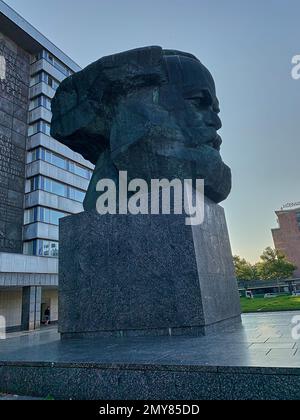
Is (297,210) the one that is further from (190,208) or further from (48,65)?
(190,208)

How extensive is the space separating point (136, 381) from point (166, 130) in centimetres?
535

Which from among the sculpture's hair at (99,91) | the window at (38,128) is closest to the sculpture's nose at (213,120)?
the sculpture's hair at (99,91)

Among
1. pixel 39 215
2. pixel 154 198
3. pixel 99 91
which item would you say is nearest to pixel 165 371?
pixel 154 198

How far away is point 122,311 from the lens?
677 centimetres

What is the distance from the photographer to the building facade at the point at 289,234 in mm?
73625

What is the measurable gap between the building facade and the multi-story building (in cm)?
5368

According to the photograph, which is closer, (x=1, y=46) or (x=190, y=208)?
(x=190, y=208)

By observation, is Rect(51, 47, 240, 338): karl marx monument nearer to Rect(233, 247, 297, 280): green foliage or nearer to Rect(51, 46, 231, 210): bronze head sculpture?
Rect(51, 46, 231, 210): bronze head sculpture

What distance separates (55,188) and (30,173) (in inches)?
107

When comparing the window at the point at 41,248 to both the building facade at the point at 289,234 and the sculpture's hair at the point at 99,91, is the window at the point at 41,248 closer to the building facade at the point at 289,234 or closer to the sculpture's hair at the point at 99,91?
the sculpture's hair at the point at 99,91

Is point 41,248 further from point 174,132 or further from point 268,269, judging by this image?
point 268,269

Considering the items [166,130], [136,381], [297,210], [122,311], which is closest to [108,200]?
[166,130]
